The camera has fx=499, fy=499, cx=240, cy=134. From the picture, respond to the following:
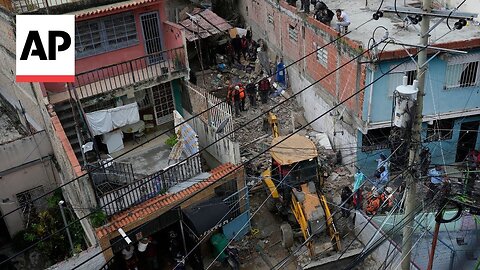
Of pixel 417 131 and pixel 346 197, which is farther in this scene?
pixel 346 197

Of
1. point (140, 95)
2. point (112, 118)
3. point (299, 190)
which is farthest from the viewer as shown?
point (140, 95)

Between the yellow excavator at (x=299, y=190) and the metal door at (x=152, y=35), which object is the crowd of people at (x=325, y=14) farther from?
the metal door at (x=152, y=35)

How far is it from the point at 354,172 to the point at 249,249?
18.9 ft

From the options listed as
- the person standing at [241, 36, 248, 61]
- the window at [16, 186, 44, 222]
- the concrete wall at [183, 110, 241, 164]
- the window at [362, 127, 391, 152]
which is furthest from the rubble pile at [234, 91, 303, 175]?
the window at [16, 186, 44, 222]

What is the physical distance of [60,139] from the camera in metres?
15.8

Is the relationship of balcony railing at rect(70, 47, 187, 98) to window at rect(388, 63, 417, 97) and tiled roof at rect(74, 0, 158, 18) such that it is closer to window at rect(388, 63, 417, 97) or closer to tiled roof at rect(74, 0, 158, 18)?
tiled roof at rect(74, 0, 158, 18)

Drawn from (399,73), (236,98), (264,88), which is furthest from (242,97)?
(399,73)

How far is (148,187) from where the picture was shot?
15219mm

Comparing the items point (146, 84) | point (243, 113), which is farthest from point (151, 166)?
point (243, 113)

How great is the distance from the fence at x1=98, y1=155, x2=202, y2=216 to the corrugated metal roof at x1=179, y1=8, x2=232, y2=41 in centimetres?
1017

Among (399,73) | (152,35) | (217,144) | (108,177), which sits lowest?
(217,144)

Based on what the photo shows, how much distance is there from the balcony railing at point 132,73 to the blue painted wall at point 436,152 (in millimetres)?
7993

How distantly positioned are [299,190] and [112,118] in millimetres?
7829

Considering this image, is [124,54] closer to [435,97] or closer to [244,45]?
[244,45]
